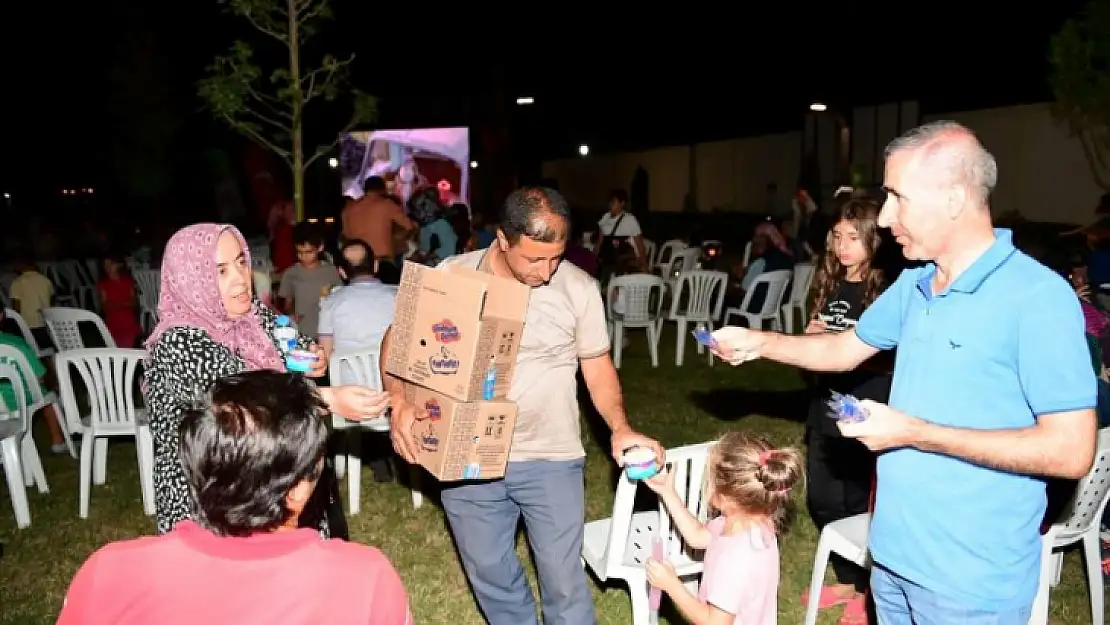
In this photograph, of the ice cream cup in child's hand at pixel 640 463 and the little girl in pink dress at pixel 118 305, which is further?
the little girl in pink dress at pixel 118 305

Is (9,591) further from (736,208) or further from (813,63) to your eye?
(736,208)

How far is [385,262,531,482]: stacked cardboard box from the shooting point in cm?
270

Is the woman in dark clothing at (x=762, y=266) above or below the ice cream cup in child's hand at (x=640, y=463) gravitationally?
above

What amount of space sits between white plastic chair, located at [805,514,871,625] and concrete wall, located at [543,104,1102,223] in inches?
418

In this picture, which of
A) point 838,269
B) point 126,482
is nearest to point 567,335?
point 838,269

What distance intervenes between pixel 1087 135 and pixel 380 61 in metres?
14.5

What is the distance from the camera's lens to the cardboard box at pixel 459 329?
8.79 ft

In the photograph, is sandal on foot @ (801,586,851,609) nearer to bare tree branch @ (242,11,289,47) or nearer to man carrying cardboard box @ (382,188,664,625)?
man carrying cardboard box @ (382,188,664,625)

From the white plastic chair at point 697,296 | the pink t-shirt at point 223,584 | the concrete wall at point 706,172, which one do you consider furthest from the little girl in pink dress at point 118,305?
the concrete wall at point 706,172

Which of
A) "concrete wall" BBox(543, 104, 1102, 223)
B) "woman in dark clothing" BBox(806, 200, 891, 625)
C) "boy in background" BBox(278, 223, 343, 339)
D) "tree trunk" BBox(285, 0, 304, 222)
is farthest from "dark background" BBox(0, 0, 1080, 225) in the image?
"woman in dark clothing" BBox(806, 200, 891, 625)

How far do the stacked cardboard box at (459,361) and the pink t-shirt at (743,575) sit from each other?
765 millimetres

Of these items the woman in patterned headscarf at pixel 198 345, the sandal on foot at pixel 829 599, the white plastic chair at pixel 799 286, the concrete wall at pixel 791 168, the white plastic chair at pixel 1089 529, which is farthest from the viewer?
the concrete wall at pixel 791 168

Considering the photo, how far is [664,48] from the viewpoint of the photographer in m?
24.8

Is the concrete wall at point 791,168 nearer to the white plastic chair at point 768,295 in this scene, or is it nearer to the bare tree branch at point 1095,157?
the bare tree branch at point 1095,157
